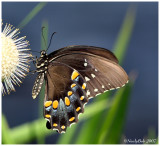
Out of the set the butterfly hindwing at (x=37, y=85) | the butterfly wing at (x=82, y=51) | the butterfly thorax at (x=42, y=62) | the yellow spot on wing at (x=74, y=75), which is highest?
the butterfly wing at (x=82, y=51)

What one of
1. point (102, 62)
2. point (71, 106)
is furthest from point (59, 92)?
point (102, 62)

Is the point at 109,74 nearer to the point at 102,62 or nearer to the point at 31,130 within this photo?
the point at 102,62

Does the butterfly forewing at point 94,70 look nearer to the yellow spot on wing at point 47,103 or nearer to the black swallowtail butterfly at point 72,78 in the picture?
the black swallowtail butterfly at point 72,78

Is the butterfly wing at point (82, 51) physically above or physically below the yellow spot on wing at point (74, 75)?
above

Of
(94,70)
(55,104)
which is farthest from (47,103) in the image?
(94,70)

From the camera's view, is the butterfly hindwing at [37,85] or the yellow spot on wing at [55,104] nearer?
the butterfly hindwing at [37,85]

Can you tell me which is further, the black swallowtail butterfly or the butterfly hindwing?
the black swallowtail butterfly

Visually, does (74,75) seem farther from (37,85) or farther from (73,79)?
(37,85)

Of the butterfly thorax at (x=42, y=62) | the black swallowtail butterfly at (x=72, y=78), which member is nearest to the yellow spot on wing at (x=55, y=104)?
the black swallowtail butterfly at (x=72, y=78)

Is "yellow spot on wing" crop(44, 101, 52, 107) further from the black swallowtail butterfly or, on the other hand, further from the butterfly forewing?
the butterfly forewing

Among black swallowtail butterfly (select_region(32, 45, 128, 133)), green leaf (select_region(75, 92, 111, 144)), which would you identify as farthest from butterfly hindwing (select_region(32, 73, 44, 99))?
green leaf (select_region(75, 92, 111, 144))
